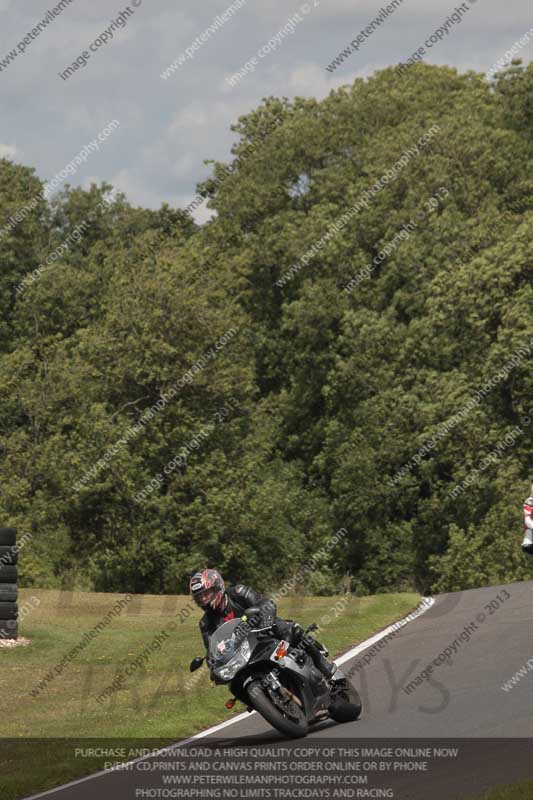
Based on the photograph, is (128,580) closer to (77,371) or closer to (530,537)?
(77,371)

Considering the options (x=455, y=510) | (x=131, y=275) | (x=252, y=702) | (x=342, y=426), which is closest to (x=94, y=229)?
(x=131, y=275)

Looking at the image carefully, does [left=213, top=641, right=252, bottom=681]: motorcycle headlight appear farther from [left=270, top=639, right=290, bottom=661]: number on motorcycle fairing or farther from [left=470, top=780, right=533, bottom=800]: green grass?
[left=470, top=780, right=533, bottom=800]: green grass

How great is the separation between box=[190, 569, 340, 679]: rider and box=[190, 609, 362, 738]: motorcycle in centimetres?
9

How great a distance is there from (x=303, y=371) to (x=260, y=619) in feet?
118

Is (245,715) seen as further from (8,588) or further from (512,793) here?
(8,588)

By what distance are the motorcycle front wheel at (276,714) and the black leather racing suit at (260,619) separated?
2.13 ft

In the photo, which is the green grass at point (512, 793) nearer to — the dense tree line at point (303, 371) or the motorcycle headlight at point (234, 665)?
the motorcycle headlight at point (234, 665)

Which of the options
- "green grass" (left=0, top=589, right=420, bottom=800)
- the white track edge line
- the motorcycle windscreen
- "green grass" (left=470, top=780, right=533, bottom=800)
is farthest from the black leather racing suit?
"green grass" (left=470, top=780, right=533, bottom=800)

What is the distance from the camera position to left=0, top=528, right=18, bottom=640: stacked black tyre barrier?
803 inches

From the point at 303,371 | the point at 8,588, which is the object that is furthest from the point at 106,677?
the point at 303,371

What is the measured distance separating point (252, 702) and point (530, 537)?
29.3 ft

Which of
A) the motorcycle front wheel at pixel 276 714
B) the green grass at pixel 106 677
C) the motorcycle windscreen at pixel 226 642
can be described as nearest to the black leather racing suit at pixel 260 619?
the motorcycle windscreen at pixel 226 642

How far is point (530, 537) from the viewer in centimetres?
1972

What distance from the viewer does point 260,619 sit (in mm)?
12195
